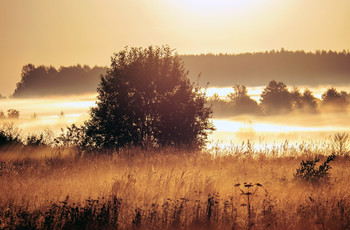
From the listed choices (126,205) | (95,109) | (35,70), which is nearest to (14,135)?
(95,109)

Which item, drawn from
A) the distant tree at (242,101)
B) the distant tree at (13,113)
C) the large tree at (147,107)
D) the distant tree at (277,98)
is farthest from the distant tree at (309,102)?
the large tree at (147,107)

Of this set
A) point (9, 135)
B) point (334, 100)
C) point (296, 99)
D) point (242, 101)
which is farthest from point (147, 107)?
point (242, 101)

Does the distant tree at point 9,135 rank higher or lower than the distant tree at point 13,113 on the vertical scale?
lower

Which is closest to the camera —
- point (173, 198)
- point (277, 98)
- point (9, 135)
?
point (173, 198)

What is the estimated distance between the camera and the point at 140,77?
26.7 meters

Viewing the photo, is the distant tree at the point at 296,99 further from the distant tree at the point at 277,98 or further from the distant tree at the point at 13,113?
the distant tree at the point at 13,113

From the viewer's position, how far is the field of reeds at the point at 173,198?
9.51m

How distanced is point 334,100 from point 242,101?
31998mm

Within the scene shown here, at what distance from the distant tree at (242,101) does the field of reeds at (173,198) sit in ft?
418

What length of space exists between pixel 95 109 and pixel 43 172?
11.3 m

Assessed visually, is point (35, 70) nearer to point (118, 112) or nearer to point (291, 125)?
point (291, 125)

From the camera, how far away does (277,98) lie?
126688 mm

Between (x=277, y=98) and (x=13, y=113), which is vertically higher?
(x=277, y=98)

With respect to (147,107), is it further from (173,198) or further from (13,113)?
(13,113)
